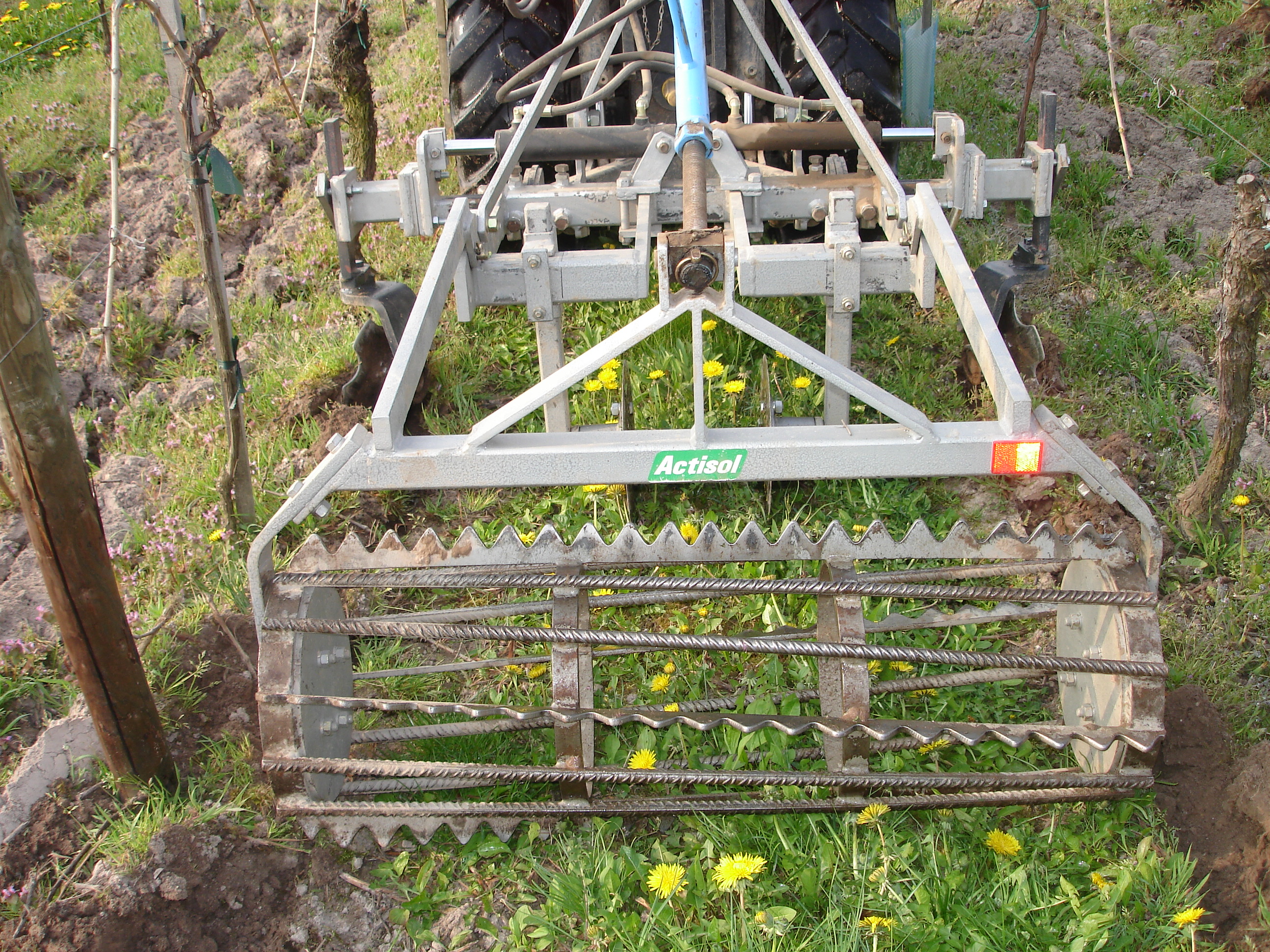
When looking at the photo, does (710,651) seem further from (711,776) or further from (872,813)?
(872,813)

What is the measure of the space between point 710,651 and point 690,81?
1.52 meters

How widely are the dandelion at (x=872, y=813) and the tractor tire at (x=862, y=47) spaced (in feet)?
9.63

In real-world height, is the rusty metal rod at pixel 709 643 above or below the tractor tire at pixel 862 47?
below

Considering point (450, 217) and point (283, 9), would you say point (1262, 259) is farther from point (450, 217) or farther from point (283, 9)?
point (283, 9)

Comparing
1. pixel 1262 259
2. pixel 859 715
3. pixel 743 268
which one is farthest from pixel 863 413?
pixel 859 715

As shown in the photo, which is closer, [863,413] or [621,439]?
[621,439]

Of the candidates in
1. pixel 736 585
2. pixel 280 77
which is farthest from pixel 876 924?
pixel 280 77

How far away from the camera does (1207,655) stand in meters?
2.99

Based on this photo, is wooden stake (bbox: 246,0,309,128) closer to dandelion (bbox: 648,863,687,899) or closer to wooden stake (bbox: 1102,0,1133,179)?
wooden stake (bbox: 1102,0,1133,179)

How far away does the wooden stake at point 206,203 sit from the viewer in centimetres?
317

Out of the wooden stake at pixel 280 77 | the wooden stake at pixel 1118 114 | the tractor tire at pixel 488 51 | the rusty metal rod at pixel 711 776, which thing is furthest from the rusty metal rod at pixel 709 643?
the wooden stake at pixel 280 77

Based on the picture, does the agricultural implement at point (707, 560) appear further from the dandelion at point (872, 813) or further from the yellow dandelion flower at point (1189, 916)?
the yellow dandelion flower at point (1189, 916)

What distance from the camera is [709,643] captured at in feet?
8.18

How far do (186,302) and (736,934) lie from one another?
166 inches
